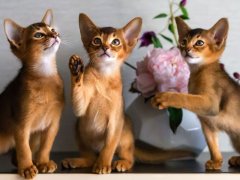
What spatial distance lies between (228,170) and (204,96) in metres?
0.16

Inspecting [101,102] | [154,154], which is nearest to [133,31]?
[101,102]

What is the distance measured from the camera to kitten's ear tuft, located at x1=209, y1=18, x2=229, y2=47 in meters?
0.83

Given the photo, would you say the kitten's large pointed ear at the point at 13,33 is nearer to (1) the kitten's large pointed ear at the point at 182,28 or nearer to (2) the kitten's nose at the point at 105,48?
(2) the kitten's nose at the point at 105,48

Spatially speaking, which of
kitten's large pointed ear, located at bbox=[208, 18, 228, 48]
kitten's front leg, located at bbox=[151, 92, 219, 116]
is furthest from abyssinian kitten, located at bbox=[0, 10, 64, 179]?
kitten's large pointed ear, located at bbox=[208, 18, 228, 48]

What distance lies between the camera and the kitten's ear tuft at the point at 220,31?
2.72ft

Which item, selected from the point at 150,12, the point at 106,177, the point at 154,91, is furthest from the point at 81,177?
the point at 150,12

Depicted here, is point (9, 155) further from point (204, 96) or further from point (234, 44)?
point (234, 44)

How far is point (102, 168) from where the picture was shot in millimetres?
764

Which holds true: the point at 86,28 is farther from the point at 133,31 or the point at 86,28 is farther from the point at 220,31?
the point at 220,31

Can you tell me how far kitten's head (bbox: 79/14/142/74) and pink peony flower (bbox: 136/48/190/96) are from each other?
0.22ft

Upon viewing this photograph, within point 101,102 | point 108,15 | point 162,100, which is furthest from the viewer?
point 108,15

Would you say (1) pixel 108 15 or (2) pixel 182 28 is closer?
(2) pixel 182 28

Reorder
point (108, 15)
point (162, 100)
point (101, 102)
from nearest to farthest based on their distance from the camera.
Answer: point (162, 100) < point (101, 102) < point (108, 15)

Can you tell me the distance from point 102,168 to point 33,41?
11.4 inches
